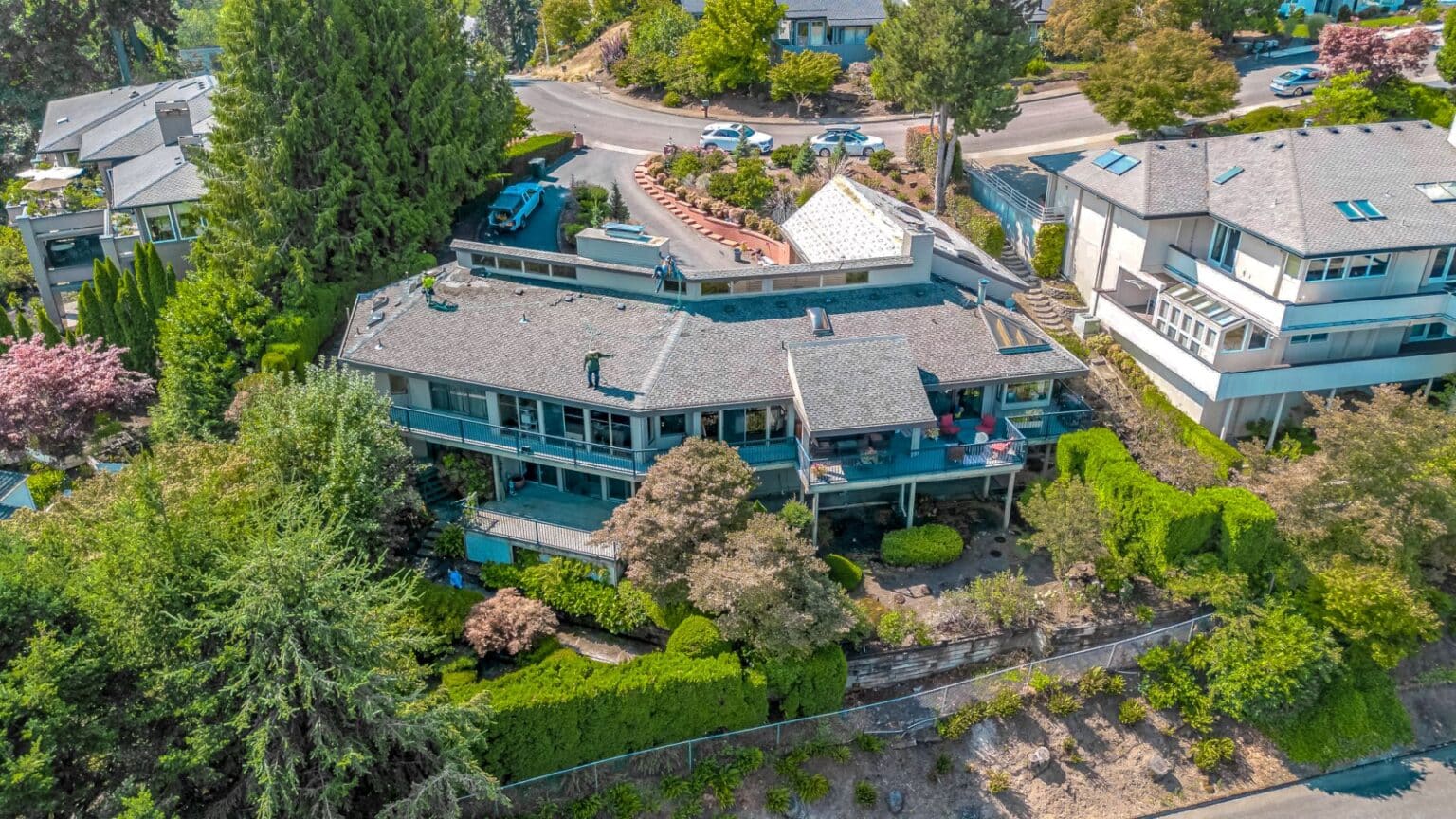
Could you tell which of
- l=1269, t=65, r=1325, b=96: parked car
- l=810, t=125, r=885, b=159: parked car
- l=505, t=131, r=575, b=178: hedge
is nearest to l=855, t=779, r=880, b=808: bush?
l=810, t=125, r=885, b=159: parked car

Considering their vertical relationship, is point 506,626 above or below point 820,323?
below

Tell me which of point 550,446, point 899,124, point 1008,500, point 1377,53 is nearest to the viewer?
point 550,446

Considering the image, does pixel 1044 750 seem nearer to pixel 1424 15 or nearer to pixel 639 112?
pixel 639 112

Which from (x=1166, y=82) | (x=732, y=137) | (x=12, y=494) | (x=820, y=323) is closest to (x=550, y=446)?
(x=820, y=323)

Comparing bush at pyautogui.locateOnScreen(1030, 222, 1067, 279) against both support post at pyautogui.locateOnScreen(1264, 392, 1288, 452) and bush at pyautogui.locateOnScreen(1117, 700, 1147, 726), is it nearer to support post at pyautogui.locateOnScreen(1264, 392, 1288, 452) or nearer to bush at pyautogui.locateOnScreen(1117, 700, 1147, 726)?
support post at pyautogui.locateOnScreen(1264, 392, 1288, 452)

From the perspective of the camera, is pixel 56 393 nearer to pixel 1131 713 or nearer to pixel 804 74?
pixel 1131 713
